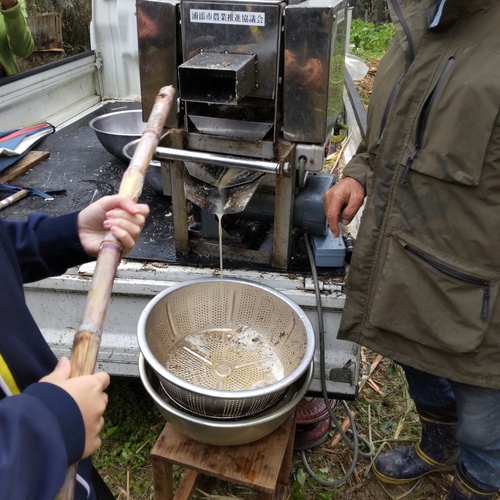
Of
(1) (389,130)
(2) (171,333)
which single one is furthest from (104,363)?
(1) (389,130)

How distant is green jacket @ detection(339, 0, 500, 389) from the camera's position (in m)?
1.48

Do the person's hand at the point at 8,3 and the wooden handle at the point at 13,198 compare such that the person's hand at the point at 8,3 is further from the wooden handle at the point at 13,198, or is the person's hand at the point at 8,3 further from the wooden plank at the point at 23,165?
the wooden handle at the point at 13,198

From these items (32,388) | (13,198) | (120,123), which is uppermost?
(32,388)

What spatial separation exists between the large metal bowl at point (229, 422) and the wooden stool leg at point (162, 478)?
→ 0.85ft

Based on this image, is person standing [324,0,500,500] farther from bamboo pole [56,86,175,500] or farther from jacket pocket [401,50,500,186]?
bamboo pole [56,86,175,500]

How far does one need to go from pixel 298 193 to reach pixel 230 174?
0.32 m

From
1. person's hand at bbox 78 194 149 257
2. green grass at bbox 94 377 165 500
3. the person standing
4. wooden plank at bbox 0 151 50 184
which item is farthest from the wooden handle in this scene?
the person standing

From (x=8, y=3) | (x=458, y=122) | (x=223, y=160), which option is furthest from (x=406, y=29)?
(x=8, y=3)

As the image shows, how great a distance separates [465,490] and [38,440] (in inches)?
71.1

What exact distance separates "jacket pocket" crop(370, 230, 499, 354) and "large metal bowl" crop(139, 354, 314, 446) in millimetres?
384

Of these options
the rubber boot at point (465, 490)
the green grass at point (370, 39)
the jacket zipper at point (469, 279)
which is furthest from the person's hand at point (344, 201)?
the green grass at point (370, 39)

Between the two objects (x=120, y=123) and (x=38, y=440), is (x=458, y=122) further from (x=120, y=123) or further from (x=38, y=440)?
(x=120, y=123)

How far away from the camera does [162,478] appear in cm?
209

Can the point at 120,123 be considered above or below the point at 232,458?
above
